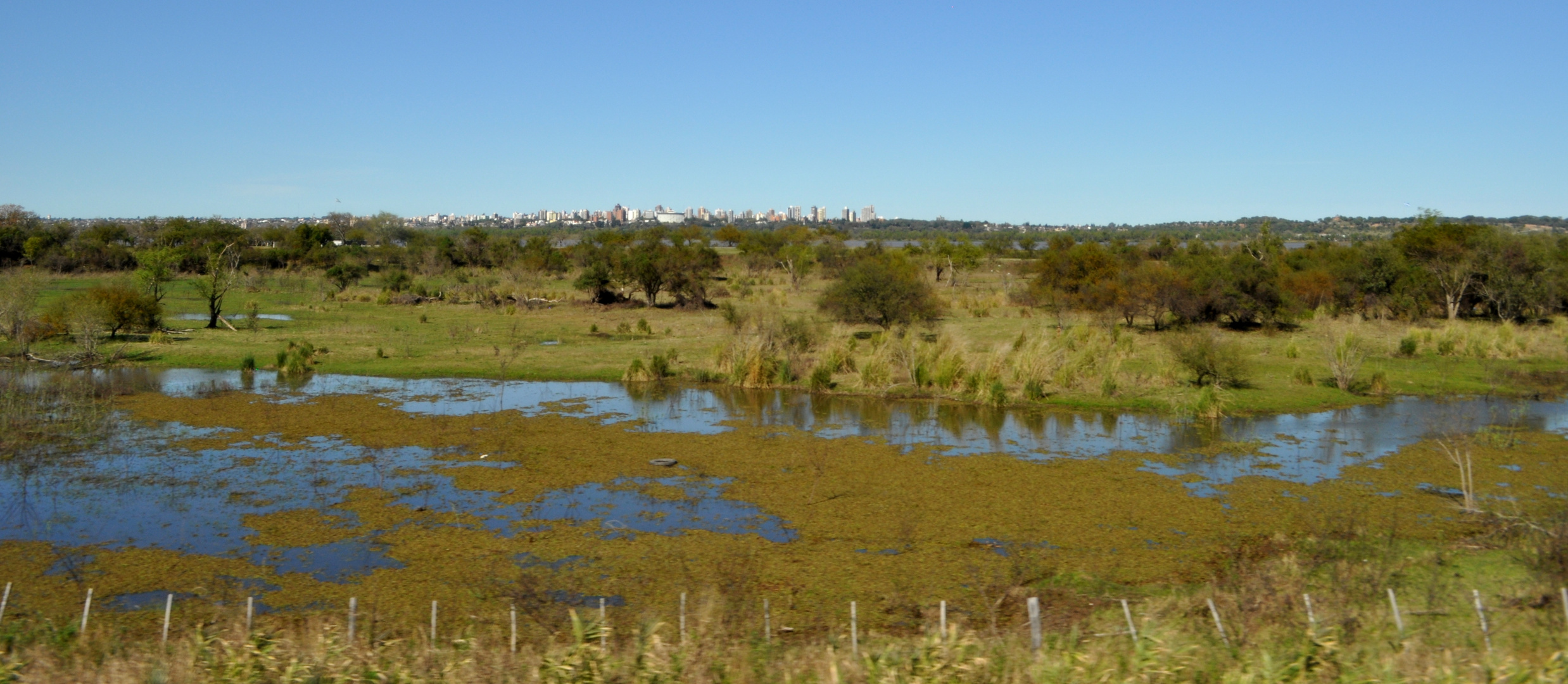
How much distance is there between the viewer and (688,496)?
12156 mm

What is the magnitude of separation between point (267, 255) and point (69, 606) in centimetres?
5181

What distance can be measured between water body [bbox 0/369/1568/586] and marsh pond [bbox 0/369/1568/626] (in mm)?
57

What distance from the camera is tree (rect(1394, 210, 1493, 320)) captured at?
29875 millimetres

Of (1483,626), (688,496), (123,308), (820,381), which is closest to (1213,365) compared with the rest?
(820,381)

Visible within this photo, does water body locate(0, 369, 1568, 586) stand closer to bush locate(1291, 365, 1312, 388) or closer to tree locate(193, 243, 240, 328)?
bush locate(1291, 365, 1312, 388)

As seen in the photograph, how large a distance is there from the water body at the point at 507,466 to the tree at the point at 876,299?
291 inches

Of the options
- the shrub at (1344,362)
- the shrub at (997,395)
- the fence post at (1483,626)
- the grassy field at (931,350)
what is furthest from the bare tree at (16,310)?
the shrub at (1344,362)

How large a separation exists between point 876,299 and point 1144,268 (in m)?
9.38

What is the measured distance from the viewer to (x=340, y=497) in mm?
11820

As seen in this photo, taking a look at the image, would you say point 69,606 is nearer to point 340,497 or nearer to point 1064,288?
point 340,497

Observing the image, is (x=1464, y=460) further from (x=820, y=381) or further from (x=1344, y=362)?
(x=820, y=381)

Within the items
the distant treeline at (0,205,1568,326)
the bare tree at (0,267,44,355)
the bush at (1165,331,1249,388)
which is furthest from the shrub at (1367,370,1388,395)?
the bare tree at (0,267,44,355)

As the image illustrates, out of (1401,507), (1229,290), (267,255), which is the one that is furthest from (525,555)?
(267,255)

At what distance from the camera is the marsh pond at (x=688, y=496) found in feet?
30.1
